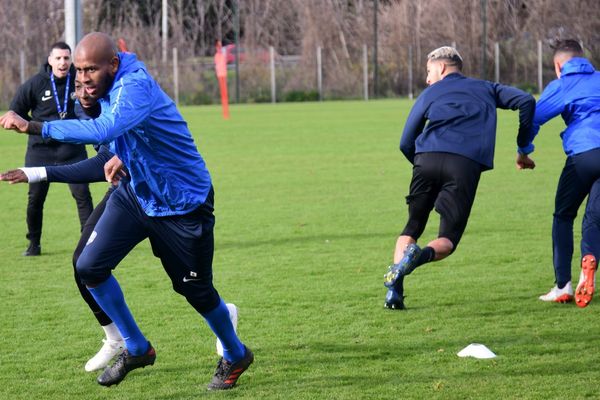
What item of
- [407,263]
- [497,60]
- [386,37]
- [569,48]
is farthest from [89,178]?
[386,37]

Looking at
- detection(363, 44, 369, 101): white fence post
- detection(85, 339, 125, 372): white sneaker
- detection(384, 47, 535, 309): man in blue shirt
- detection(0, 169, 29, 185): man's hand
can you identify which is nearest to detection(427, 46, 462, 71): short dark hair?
detection(384, 47, 535, 309): man in blue shirt

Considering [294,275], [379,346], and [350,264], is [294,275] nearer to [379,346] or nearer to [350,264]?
[350,264]

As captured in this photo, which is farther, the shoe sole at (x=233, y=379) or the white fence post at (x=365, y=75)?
the white fence post at (x=365, y=75)

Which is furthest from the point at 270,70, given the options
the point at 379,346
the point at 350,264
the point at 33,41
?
the point at 379,346

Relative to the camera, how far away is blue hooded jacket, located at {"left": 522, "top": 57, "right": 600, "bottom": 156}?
784 centimetres

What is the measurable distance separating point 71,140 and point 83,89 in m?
0.68

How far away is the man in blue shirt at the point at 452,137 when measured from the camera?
737cm

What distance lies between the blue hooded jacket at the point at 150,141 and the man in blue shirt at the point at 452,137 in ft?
7.05

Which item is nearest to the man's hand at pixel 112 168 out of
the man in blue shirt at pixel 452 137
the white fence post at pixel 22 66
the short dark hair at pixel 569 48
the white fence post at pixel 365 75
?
the man in blue shirt at pixel 452 137

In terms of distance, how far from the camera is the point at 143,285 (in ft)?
29.8

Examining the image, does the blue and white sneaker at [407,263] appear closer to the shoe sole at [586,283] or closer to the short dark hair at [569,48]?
the shoe sole at [586,283]

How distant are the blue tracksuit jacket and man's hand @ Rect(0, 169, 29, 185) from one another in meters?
3.16

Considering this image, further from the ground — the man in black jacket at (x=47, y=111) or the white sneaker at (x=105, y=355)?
the man in black jacket at (x=47, y=111)

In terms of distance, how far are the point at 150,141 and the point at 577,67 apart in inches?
154
